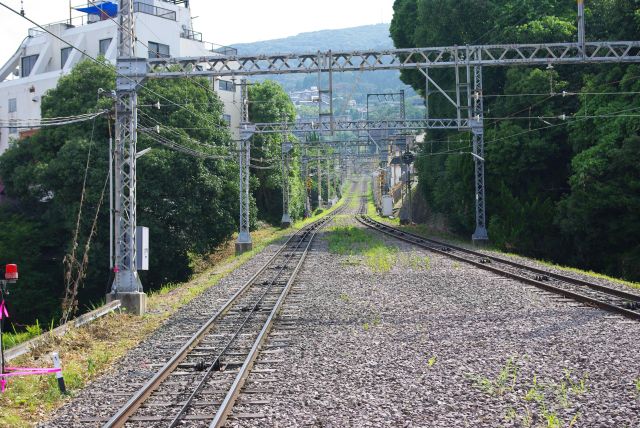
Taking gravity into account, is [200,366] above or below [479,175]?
below

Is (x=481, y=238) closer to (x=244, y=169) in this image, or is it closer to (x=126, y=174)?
(x=244, y=169)

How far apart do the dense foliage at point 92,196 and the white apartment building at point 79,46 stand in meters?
12.9

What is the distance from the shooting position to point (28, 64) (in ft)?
185

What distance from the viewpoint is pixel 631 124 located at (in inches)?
1072

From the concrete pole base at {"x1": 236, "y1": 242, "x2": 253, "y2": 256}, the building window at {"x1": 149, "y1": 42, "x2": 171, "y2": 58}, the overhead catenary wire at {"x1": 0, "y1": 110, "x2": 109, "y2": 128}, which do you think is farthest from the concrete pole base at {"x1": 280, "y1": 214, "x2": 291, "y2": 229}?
the overhead catenary wire at {"x1": 0, "y1": 110, "x2": 109, "y2": 128}

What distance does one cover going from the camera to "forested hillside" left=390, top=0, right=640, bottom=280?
27969mm

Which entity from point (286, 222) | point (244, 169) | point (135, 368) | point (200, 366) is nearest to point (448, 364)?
point (200, 366)

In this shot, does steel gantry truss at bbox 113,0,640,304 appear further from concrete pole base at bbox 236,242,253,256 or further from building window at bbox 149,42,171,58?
building window at bbox 149,42,171,58

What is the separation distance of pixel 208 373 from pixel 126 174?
8.29 m

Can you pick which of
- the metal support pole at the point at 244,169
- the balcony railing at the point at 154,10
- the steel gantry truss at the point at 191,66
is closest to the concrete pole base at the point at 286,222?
the balcony railing at the point at 154,10

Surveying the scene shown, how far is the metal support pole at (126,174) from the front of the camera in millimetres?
16922

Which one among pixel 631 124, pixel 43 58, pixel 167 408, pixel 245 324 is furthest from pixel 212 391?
Result: pixel 43 58

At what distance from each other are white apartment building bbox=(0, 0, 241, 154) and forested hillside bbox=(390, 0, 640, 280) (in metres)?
16.5

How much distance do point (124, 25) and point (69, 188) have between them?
17.9 meters
